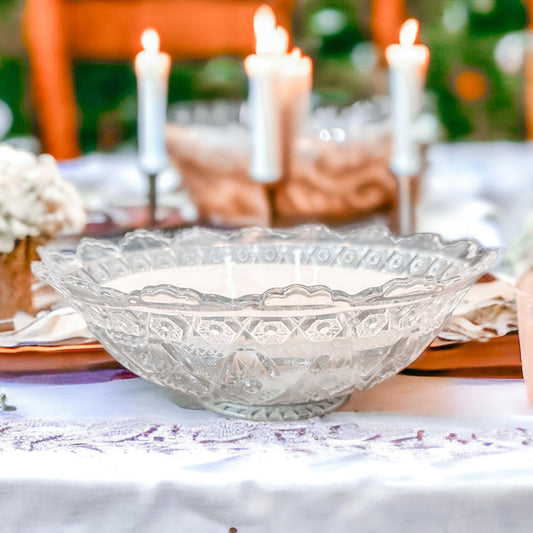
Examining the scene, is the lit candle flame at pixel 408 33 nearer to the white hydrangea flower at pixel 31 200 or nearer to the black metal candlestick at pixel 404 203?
the black metal candlestick at pixel 404 203

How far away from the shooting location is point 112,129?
3814 mm

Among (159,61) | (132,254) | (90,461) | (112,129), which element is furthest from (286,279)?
(112,129)

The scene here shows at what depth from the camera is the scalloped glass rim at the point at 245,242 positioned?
47 centimetres

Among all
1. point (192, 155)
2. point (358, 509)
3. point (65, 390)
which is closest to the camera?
point (358, 509)

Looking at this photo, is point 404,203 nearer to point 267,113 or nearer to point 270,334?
point 267,113

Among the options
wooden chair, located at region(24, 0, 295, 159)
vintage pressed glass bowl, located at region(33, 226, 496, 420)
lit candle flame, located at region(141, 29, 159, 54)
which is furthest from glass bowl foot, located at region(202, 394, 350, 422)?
wooden chair, located at region(24, 0, 295, 159)

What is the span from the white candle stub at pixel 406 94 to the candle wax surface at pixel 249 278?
38 centimetres

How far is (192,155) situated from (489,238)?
0.44 meters

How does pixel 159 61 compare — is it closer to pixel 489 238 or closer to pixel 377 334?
pixel 489 238

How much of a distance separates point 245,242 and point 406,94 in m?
0.41

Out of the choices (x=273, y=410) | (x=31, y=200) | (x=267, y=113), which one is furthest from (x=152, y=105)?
(x=273, y=410)

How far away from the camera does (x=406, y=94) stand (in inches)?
40.6

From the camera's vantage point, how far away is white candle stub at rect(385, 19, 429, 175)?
1.01 metres

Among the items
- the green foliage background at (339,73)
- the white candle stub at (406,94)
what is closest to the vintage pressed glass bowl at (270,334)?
the white candle stub at (406,94)
